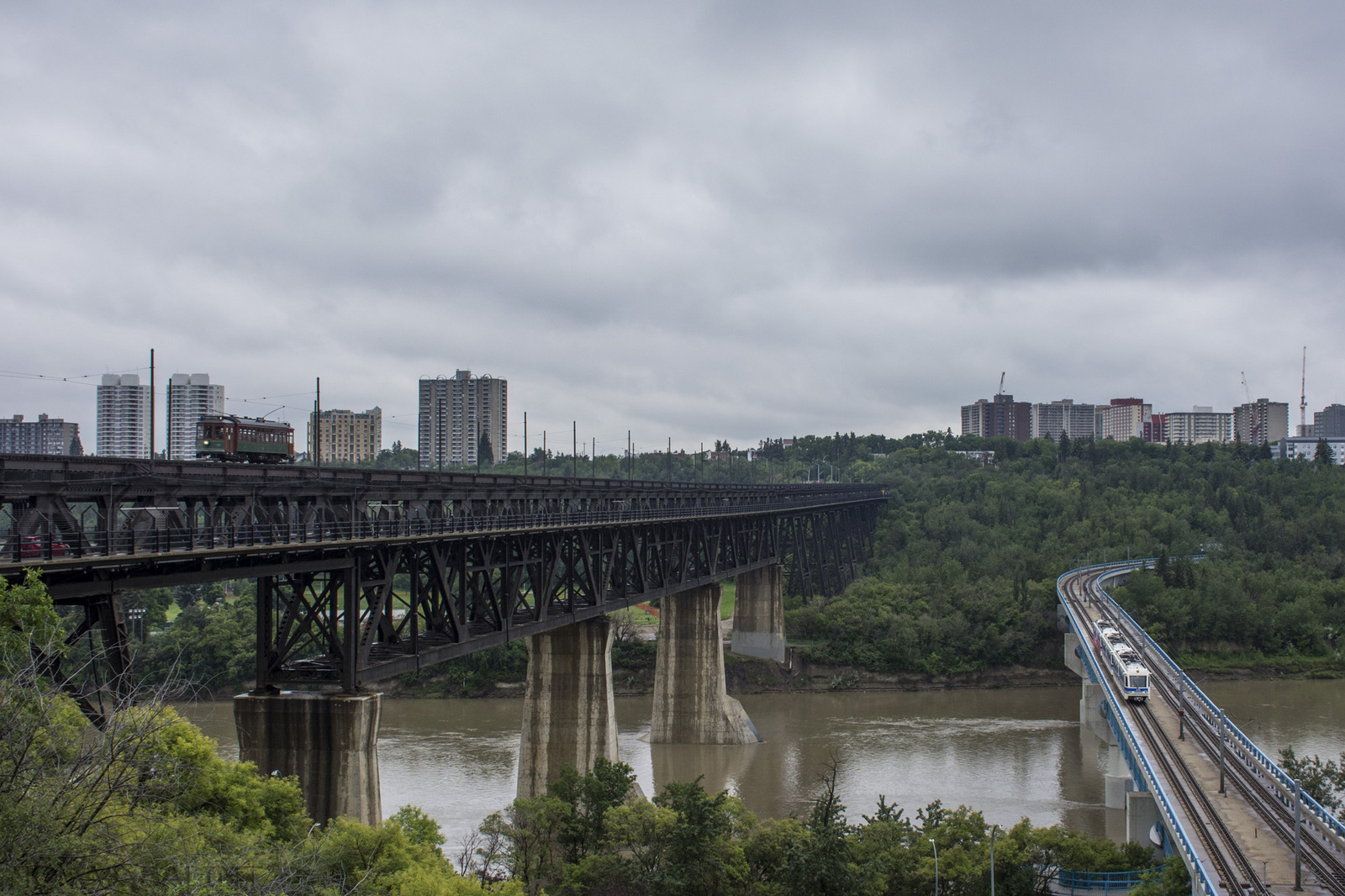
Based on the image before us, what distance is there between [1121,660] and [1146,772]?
19.8 meters

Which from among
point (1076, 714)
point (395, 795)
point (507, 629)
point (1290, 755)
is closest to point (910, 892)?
point (507, 629)

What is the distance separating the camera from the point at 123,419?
93.0 meters

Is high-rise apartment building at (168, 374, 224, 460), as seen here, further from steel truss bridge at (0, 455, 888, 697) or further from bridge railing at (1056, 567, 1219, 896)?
bridge railing at (1056, 567, 1219, 896)

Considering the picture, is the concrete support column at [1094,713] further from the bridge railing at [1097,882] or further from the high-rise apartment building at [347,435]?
the high-rise apartment building at [347,435]

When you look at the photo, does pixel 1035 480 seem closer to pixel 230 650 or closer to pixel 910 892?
pixel 230 650

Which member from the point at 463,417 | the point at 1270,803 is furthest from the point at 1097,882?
the point at 463,417

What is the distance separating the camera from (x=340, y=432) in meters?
140

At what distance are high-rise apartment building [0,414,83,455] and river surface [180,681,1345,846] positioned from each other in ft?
48.1

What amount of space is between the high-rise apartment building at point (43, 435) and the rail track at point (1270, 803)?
43177mm

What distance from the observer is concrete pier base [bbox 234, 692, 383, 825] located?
2597 cm

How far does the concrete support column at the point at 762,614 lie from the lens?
79875mm

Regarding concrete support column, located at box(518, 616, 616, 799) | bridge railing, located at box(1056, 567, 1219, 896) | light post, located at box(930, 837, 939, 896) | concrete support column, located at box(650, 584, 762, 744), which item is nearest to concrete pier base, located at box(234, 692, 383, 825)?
light post, located at box(930, 837, 939, 896)

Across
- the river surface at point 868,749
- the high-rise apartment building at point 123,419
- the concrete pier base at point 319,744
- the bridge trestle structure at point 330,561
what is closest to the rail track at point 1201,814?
the river surface at point 868,749

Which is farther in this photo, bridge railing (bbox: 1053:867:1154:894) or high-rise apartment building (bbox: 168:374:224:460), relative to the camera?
high-rise apartment building (bbox: 168:374:224:460)
